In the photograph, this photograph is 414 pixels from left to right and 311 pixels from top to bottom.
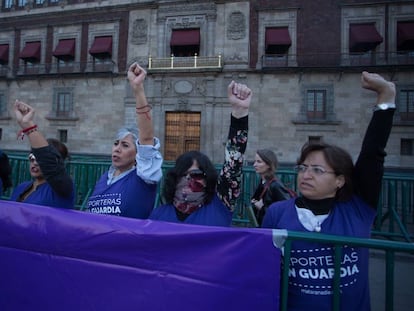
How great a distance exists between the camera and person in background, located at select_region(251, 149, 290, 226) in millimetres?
3510

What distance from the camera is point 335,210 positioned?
1828 millimetres

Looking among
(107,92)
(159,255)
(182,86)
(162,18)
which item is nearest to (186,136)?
(182,86)

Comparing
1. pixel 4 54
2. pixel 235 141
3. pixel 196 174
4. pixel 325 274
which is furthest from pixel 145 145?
pixel 4 54

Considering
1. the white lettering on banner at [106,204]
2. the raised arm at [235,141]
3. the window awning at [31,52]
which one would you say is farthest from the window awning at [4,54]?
the raised arm at [235,141]

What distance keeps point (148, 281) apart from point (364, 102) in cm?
1760

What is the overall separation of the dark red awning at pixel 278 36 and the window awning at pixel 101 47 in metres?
10.4

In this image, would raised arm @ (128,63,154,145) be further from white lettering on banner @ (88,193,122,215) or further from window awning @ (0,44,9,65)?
window awning @ (0,44,9,65)

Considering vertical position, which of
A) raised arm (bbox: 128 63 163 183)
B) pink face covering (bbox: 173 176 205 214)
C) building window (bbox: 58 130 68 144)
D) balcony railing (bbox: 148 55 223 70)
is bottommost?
pink face covering (bbox: 173 176 205 214)

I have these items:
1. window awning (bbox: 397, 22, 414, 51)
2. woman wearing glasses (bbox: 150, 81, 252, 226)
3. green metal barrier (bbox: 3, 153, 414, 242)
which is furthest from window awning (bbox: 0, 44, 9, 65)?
window awning (bbox: 397, 22, 414, 51)

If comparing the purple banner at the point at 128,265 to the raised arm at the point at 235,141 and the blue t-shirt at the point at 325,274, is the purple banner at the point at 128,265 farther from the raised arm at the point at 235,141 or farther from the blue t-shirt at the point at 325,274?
the raised arm at the point at 235,141

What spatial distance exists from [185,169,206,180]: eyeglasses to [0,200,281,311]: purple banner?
556 mm

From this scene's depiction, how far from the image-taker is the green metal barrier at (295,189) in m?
5.29

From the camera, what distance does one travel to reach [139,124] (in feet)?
7.52

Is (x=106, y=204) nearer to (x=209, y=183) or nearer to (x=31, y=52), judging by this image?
(x=209, y=183)
